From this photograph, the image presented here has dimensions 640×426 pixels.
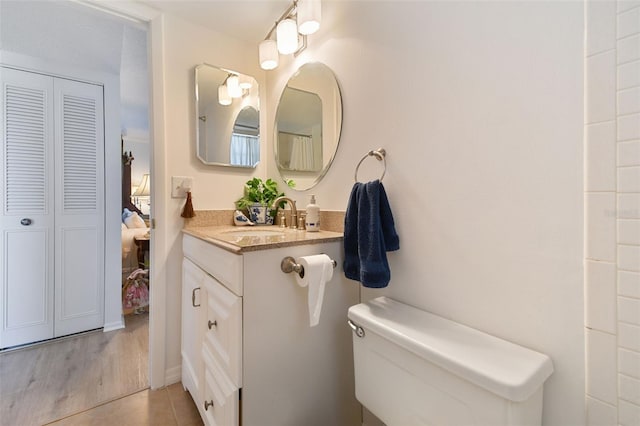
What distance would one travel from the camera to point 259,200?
5.78 feet

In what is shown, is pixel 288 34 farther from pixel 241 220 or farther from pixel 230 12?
pixel 241 220

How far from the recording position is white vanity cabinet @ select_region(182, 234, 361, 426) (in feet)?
2.94

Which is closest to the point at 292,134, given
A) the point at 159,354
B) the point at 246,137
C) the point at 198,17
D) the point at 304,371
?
the point at 246,137

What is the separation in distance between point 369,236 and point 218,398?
2.70ft

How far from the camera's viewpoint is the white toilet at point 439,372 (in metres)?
0.58

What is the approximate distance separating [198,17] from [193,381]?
2.00 meters

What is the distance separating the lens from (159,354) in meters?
1.53

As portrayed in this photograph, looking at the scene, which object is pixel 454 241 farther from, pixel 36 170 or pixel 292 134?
pixel 36 170

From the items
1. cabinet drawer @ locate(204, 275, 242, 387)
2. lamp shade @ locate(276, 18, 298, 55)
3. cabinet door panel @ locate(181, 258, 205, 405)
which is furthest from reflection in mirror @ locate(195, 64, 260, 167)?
cabinet drawer @ locate(204, 275, 242, 387)

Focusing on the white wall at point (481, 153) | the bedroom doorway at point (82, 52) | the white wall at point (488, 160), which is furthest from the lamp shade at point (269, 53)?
the bedroom doorway at point (82, 52)

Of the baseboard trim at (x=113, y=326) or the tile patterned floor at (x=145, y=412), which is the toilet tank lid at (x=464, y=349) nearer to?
the tile patterned floor at (x=145, y=412)

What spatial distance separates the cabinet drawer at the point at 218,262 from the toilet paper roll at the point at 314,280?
0.21m

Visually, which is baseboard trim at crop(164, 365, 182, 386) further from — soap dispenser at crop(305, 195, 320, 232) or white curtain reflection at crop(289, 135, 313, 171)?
white curtain reflection at crop(289, 135, 313, 171)

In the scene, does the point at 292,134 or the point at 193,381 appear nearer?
the point at 193,381
